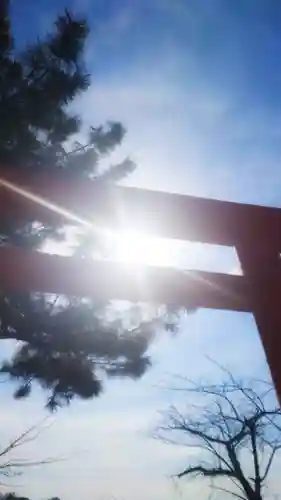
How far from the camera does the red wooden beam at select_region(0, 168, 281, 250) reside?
2131 millimetres

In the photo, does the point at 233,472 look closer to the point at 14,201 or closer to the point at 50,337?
the point at 50,337

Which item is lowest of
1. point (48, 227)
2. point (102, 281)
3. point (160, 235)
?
point (102, 281)

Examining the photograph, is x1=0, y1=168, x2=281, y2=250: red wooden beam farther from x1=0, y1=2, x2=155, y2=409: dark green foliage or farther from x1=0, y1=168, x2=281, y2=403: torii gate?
x1=0, y1=2, x2=155, y2=409: dark green foliage

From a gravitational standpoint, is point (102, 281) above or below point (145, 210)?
below

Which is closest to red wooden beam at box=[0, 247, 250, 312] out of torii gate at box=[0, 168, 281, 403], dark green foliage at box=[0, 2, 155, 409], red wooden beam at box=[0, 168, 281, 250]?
torii gate at box=[0, 168, 281, 403]

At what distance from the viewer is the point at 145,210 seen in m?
2.17

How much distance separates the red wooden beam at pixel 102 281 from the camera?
2.18m

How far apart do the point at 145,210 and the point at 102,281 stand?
1.39 ft

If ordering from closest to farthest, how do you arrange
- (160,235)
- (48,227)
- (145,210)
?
(145,210), (160,235), (48,227)

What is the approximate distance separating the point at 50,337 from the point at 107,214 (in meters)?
3.94

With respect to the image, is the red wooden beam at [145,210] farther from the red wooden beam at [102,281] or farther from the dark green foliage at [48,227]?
the dark green foliage at [48,227]

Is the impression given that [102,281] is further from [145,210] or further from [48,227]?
[48,227]

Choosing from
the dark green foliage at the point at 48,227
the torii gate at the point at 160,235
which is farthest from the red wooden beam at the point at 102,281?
the dark green foliage at the point at 48,227

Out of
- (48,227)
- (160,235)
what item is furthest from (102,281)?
(48,227)
